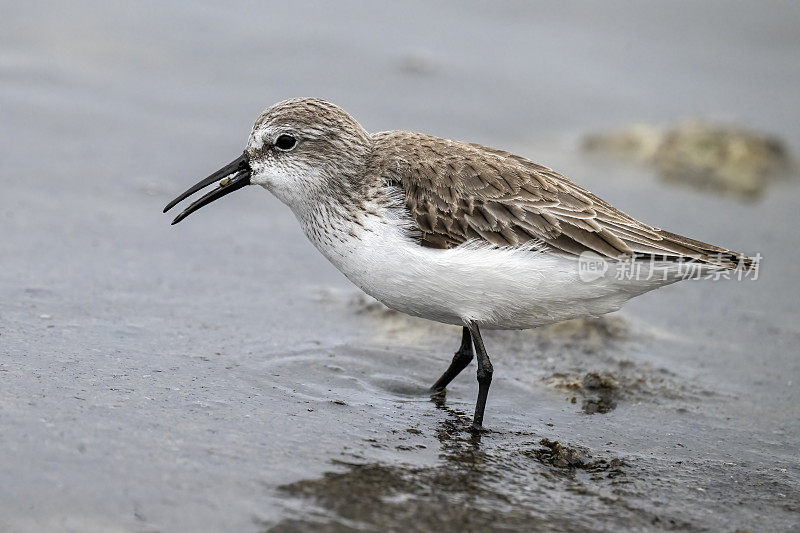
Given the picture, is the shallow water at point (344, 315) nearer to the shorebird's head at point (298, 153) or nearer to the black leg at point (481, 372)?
the black leg at point (481, 372)

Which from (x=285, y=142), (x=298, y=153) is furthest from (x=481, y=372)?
(x=285, y=142)

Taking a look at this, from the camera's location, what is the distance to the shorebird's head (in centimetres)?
684

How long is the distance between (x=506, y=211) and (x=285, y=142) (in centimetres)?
157

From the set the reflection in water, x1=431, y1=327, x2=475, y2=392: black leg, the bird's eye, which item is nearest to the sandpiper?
the bird's eye

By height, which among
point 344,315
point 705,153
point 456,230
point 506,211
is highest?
point 705,153

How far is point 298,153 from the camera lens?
22.7 ft

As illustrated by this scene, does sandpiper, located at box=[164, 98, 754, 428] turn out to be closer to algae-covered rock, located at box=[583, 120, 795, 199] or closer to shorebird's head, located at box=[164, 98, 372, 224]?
shorebird's head, located at box=[164, 98, 372, 224]

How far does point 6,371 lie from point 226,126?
5.39m

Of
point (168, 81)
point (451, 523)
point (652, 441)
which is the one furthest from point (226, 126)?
point (451, 523)

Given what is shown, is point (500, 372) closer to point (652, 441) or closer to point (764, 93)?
point (652, 441)

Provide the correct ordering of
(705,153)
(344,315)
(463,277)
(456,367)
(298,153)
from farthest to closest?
(705,153) < (344,315) < (456,367) < (298,153) < (463,277)

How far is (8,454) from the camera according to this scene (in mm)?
5156

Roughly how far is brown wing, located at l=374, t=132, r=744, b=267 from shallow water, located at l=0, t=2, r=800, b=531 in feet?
3.94

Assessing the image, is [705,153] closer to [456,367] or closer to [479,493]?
[456,367]
